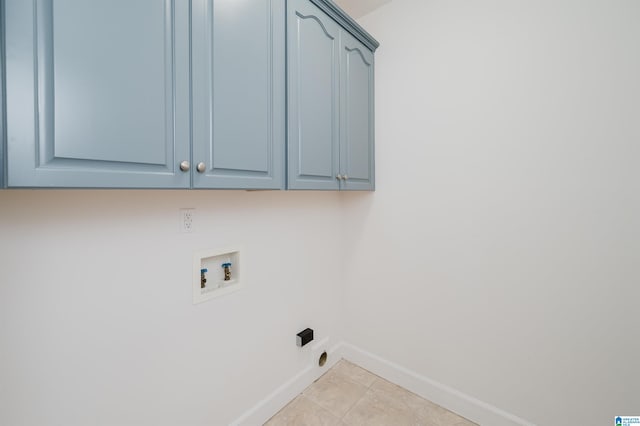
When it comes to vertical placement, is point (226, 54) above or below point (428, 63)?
below

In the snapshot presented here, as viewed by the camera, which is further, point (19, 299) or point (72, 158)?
point (19, 299)

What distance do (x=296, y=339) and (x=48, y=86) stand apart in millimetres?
1681

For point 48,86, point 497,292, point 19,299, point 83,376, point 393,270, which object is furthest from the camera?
point 393,270

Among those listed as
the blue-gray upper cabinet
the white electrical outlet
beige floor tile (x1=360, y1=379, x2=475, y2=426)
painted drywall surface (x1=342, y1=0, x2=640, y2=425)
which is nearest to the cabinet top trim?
the blue-gray upper cabinet

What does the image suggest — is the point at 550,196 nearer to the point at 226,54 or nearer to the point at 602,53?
the point at 602,53

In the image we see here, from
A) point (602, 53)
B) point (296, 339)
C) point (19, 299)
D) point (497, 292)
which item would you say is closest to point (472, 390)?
point (497, 292)

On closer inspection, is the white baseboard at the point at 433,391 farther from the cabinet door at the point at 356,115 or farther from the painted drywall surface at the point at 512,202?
the cabinet door at the point at 356,115

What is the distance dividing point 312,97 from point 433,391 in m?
1.93

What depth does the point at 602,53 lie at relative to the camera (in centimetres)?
120

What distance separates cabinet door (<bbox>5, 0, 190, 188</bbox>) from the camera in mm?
634

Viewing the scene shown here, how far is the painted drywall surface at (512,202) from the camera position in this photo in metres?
1.19

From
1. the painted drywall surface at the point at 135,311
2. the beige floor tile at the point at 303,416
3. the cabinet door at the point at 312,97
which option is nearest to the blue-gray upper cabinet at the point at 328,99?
the cabinet door at the point at 312,97

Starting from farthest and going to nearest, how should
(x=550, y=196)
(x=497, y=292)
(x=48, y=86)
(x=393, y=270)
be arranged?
(x=393, y=270)
(x=497, y=292)
(x=550, y=196)
(x=48, y=86)

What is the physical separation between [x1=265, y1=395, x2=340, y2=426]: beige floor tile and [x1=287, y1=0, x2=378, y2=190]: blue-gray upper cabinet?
1348mm
